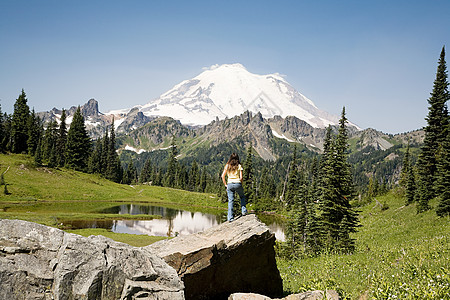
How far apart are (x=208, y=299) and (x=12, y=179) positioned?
3111 inches

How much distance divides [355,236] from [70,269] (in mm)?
35883

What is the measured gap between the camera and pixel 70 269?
6754mm

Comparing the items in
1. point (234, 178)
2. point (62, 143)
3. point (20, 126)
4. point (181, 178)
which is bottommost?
point (181, 178)

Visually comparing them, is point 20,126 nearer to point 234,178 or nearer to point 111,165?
point 111,165

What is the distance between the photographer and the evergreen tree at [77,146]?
10738 centimetres

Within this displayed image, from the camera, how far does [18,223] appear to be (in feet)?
23.7

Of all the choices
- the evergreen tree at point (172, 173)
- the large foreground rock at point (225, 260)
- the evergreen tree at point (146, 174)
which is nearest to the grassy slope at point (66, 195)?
the large foreground rock at point (225, 260)

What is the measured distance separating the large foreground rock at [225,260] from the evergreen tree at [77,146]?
356 feet

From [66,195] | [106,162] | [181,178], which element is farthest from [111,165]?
[66,195]

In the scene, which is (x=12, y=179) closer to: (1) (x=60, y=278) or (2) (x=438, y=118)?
(1) (x=60, y=278)

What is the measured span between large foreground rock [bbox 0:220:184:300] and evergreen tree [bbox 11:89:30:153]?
114 meters

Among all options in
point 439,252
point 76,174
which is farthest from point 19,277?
point 76,174

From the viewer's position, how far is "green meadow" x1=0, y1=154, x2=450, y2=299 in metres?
9.89

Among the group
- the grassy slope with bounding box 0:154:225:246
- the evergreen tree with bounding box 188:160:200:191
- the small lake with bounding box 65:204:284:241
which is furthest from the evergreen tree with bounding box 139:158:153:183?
the small lake with bounding box 65:204:284:241
